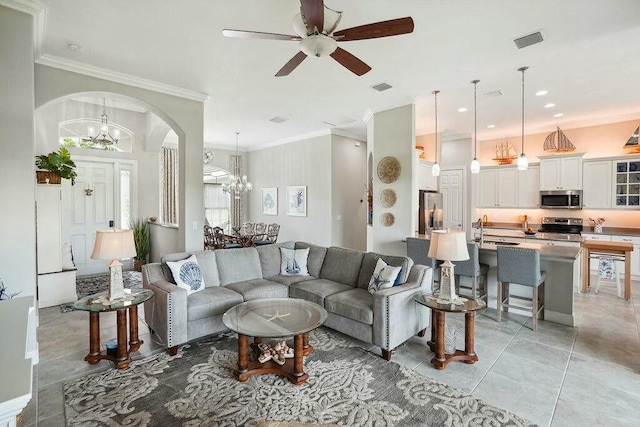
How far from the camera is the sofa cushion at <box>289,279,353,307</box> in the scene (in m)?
3.76

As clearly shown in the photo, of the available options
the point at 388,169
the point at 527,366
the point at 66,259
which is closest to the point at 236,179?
the point at 66,259

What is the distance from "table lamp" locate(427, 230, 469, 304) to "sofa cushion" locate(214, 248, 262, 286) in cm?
245

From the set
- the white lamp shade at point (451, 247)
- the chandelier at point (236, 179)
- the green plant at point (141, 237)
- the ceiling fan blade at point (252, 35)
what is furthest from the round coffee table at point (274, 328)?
the chandelier at point (236, 179)

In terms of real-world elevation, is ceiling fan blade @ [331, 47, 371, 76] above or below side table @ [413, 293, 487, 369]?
above

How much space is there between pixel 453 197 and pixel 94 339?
291 inches

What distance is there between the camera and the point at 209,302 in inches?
136

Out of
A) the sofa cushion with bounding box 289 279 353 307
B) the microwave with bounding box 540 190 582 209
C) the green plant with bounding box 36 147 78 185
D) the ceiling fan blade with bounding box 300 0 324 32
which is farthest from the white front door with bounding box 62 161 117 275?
the microwave with bounding box 540 190 582 209

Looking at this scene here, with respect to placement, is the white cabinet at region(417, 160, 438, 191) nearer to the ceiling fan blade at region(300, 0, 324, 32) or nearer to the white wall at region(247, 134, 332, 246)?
the white wall at region(247, 134, 332, 246)

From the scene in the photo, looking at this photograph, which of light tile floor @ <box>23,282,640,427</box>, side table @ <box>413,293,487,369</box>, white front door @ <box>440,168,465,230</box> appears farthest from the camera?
white front door @ <box>440,168,465,230</box>

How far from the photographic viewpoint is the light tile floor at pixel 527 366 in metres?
2.36

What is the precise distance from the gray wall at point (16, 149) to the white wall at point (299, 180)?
18.2 feet

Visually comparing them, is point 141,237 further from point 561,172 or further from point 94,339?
point 561,172

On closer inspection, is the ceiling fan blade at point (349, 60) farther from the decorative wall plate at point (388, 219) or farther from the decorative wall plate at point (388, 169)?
the decorative wall plate at point (388, 219)

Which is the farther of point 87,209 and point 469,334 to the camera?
point 87,209
